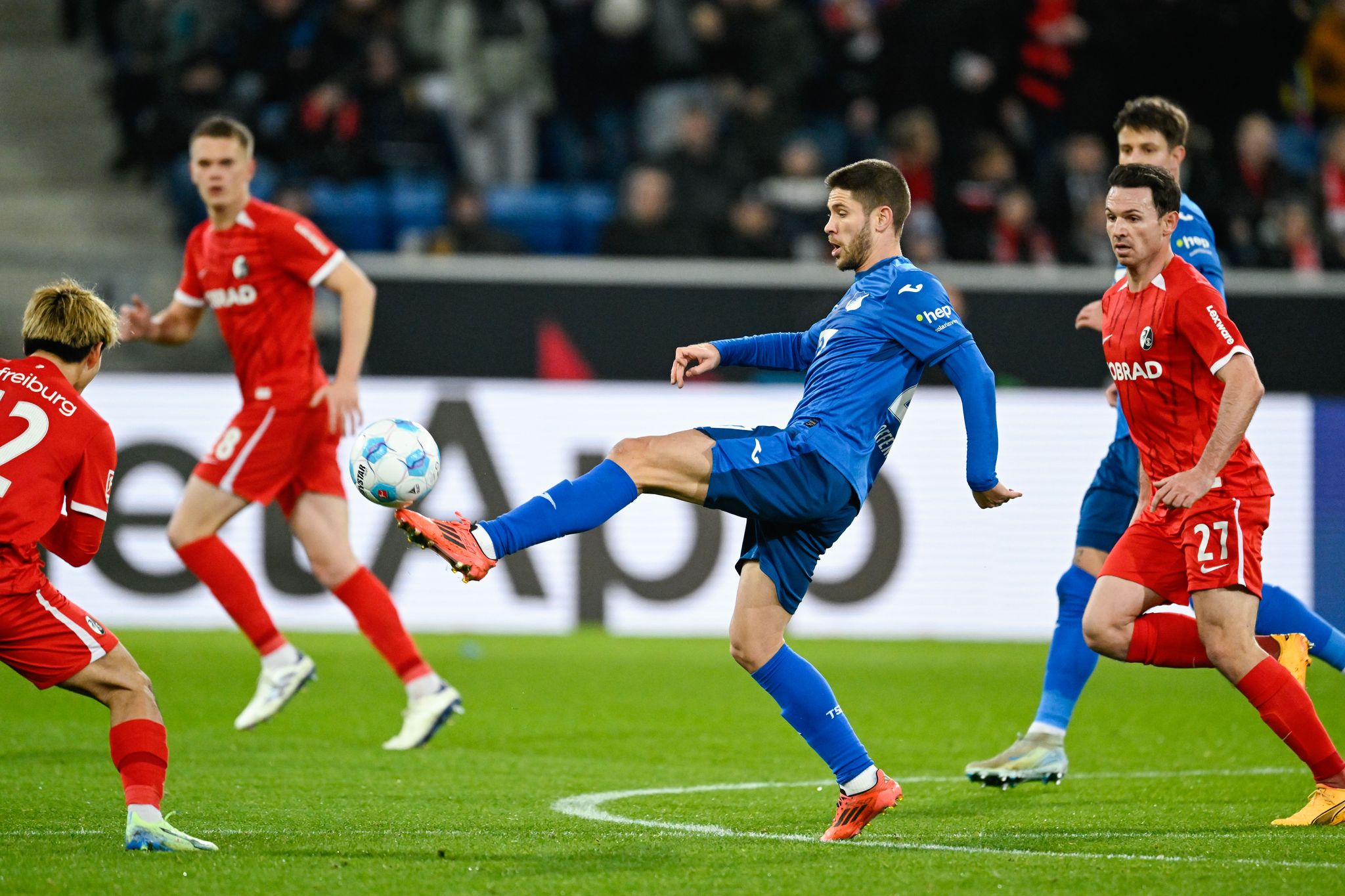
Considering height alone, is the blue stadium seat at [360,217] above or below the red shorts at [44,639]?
above

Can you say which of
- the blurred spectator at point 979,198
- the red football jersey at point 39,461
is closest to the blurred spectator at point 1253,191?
the blurred spectator at point 979,198

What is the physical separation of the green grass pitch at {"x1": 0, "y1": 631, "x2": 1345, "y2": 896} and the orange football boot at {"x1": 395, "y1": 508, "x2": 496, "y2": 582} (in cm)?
77

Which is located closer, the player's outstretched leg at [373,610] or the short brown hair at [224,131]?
the player's outstretched leg at [373,610]

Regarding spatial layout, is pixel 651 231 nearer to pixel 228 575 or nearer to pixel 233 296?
pixel 233 296

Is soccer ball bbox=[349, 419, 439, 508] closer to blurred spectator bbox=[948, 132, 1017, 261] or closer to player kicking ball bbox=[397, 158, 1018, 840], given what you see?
player kicking ball bbox=[397, 158, 1018, 840]

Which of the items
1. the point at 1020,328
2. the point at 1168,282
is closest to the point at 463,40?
the point at 1020,328

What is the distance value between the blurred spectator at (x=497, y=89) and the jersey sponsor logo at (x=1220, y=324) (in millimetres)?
9742

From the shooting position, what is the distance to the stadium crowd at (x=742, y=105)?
13.6m

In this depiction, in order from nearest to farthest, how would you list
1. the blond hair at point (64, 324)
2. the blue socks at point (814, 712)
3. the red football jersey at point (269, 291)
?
the blond hair at point (64, 324), the blue socks at point (814, 712), the red football jersey at point (269, 291)

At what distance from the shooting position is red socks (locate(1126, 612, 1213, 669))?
5430 millimetres

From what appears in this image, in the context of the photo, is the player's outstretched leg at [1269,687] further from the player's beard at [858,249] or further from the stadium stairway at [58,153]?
the stadium stairway at [58,153]

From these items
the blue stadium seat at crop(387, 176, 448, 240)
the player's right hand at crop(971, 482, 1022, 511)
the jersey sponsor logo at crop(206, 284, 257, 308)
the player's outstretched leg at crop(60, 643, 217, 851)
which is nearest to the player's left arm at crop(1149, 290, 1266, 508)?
the player's right hand at crop(971, 482, 1022, 511)

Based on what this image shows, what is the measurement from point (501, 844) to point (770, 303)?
769 cm

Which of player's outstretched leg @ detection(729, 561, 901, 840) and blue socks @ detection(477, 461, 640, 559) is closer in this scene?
blue socks @ detection(477, 461, 640, 559)
